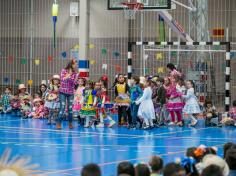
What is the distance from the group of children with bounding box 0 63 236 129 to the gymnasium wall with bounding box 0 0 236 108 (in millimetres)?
4861

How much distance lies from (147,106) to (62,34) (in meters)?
9.44

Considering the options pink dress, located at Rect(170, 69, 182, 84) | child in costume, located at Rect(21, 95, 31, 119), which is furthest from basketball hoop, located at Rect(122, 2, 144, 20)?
child in costume, located at Rect(21, 95, 31, 119)

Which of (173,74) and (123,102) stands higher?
(173,74)

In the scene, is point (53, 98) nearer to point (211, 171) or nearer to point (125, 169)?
point (125, 169)

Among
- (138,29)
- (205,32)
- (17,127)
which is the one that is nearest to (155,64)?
(205,32)

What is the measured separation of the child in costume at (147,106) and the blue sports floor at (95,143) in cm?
39

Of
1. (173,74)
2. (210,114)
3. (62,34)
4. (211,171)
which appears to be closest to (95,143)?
(173,74)

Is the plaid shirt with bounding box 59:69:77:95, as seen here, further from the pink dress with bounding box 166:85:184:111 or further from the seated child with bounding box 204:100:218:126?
the seated child with bounding box 204:100:218:126

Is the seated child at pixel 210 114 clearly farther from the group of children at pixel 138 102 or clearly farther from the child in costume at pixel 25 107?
the child in costume at pixel 25 107

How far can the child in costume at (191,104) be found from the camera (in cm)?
1700

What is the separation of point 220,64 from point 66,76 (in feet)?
21.4

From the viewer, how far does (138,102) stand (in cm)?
1614

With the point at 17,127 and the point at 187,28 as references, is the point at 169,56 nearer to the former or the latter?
the point at 187,28

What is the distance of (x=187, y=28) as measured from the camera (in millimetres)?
22453
